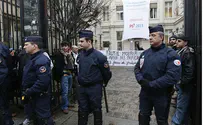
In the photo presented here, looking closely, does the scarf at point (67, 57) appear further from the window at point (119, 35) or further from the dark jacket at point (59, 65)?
the window at point (119, 35)

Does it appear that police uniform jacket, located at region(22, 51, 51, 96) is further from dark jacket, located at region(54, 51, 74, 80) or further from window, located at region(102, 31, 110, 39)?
window, located at region(102, 31, 110, 39)

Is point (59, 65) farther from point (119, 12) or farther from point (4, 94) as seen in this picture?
point (119, 12)

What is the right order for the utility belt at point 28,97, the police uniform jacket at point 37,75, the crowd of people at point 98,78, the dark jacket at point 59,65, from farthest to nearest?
1. the dark jacket at point 59,65
2. the utility belt at point 28,97
3. the police uniform jacket at point 37,75
4. the crowd of people at point 98,78

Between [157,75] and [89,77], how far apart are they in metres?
1.11

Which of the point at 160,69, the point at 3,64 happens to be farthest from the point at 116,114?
the point at 3,64

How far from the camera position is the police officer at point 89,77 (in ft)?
10.8

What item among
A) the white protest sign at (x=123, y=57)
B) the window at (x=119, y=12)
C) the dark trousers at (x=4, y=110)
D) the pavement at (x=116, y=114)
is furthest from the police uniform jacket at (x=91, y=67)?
the window at (x=119, y=12)

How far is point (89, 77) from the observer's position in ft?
10.8

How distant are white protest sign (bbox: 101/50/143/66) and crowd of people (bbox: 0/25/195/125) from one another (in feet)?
27.9

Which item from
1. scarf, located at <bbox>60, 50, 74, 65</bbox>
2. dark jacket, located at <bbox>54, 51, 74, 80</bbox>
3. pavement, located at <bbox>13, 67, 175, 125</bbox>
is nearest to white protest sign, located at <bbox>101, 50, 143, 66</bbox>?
pavement, located at <bbox>13, 67, 175, 125</bbox>

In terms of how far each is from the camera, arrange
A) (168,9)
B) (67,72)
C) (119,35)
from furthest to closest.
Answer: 1. (119,35)
2. (168,9)
3. (67,72)

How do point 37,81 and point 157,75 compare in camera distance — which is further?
point 37,81

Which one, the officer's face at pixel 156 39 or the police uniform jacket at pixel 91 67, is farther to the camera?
the police uniform jacket at pixel 91 67

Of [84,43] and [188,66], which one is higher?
[84,43]
